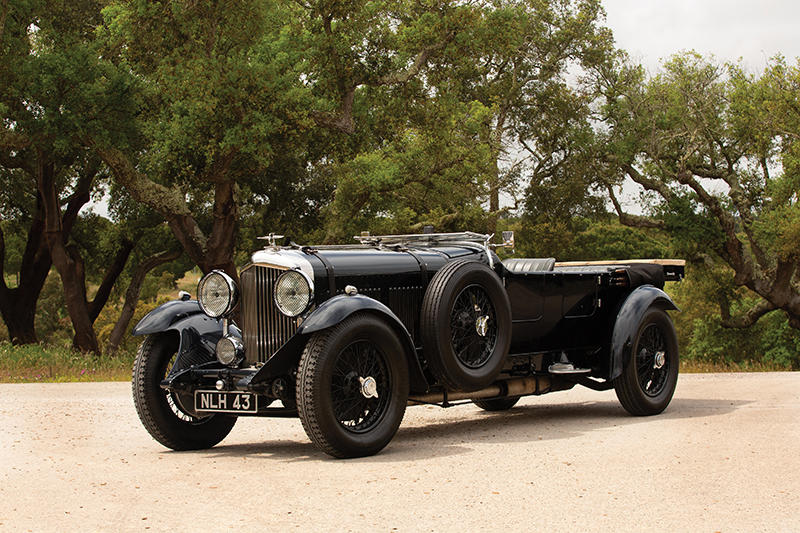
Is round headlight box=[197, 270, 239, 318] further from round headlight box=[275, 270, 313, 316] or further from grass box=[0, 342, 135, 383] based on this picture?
grass box=[0, 342, 135, 383]

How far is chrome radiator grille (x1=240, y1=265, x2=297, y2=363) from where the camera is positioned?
7355 millimetres

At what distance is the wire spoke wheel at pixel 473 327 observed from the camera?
7.75 m

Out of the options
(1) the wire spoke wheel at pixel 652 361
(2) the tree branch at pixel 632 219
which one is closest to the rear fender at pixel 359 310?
(1) the wire spoke wheel at pixel 652 361

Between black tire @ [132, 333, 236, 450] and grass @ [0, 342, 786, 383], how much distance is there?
7.45 metres

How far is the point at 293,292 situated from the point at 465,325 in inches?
60.1

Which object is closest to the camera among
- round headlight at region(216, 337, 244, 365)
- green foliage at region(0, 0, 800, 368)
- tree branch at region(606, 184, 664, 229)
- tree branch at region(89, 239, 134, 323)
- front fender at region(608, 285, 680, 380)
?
round headlight at region(216, 337, 244, 365)

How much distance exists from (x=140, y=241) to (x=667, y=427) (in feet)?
83.2

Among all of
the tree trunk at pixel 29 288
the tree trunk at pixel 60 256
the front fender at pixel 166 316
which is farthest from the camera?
the tree trunk at pixel 29 288

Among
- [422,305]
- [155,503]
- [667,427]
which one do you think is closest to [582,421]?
[667,427]

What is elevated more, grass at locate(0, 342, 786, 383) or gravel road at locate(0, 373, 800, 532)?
gravel road at locate(0, 373, 800, 532)

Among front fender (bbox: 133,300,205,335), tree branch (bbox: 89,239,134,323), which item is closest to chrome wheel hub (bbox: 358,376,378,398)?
front fender (bbox: 133,300,205,335)

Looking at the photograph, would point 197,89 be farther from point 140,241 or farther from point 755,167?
point 755,167

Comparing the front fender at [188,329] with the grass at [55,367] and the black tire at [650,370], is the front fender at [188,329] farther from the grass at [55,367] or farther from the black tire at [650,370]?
the grass at [55,367]

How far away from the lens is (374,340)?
22.8 feet
